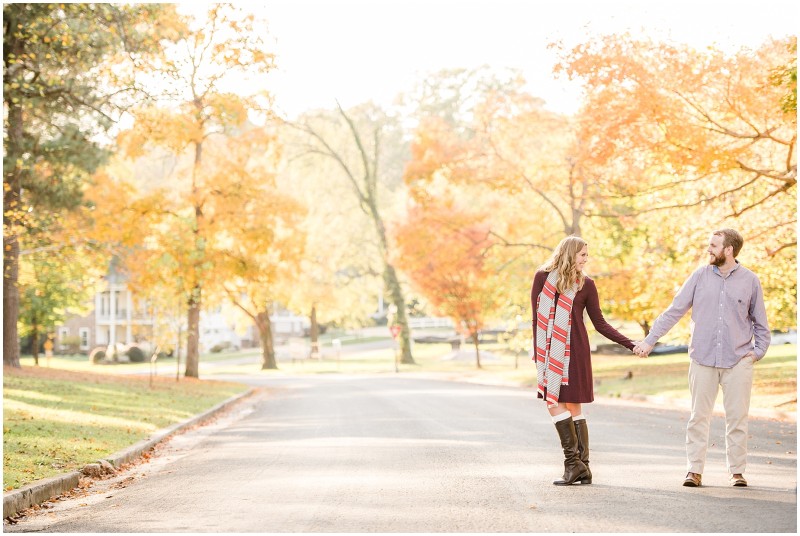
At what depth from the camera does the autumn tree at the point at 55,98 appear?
2145cm

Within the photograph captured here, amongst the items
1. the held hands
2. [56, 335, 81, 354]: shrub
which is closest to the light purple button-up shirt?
the held hands

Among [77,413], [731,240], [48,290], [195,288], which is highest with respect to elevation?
[48,290]

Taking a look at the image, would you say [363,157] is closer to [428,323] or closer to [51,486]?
[428,323]

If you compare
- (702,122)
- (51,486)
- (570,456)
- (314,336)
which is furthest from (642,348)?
(314,336)

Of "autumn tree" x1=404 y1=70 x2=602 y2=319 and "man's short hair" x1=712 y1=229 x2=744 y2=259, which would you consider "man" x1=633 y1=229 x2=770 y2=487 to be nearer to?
"man's short hair" x1=712 y1=229 x2=744 y2=259

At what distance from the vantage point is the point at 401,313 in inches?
2138

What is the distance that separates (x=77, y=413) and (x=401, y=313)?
3713cm

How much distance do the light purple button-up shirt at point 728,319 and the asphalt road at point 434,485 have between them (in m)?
1.15

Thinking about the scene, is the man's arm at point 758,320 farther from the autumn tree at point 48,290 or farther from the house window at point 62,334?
the house window at point 62,334

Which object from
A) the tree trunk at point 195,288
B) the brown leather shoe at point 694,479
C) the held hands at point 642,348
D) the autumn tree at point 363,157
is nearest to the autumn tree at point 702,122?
the held hands at point 642,348

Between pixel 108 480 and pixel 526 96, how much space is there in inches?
910

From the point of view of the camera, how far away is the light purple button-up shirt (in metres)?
8.41

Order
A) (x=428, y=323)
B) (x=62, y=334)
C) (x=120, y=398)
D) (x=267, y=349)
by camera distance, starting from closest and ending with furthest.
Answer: (x=120, y=398) → (x=267, y=349) → (x=62, y=334) → (x=428, y=323)

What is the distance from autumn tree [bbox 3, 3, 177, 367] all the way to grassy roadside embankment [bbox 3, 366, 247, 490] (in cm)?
367
